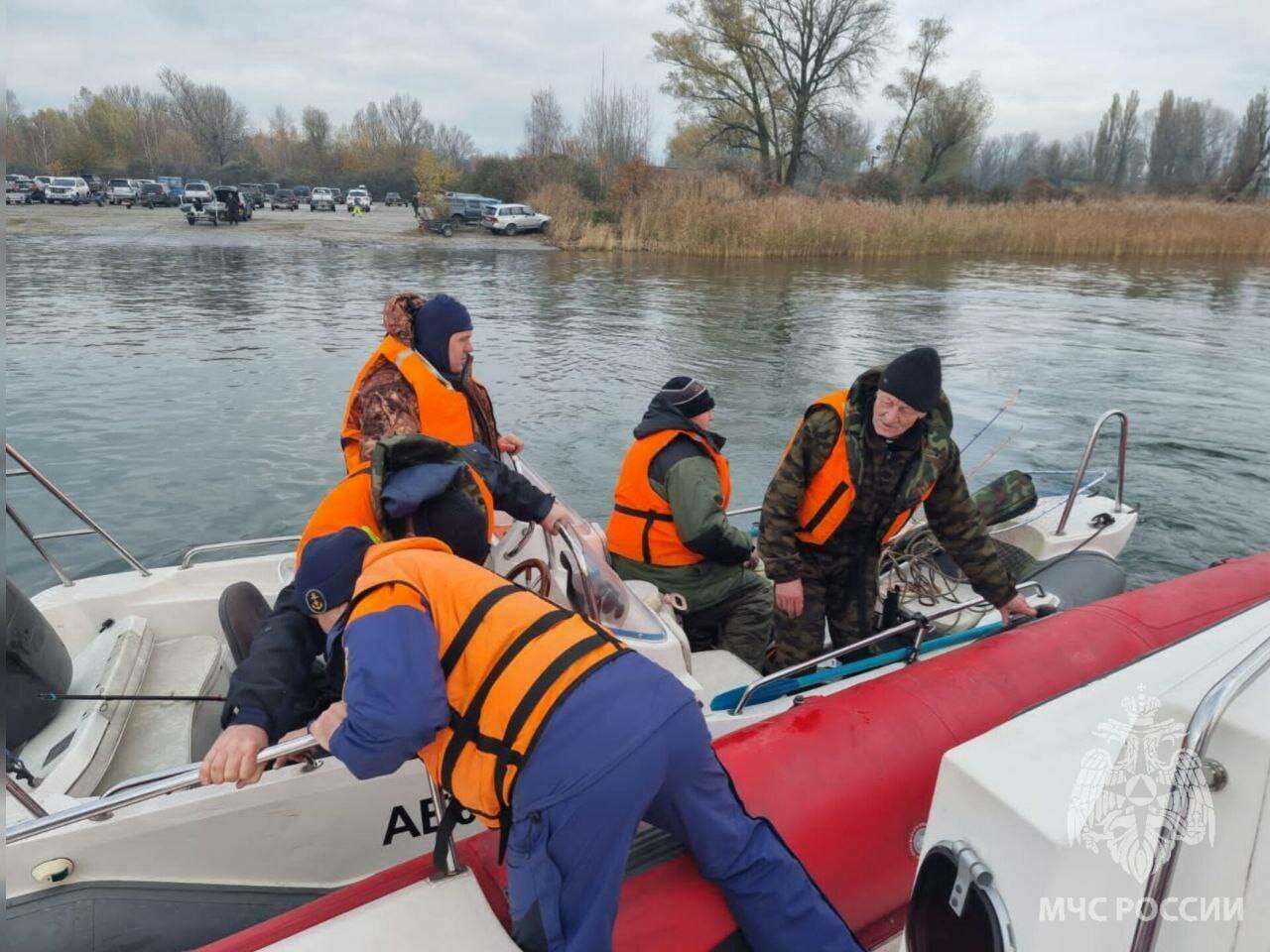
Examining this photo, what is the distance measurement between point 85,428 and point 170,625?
5709mm

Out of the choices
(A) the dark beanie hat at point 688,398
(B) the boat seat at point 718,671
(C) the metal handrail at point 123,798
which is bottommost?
(B) the boat seat at point 718,671

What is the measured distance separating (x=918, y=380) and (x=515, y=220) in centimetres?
3070

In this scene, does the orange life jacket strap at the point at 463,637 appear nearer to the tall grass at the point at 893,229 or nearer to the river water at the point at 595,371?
the river water at the point at 595,371

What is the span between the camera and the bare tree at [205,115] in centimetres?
6178

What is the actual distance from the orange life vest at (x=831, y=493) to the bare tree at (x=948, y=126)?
45.2m

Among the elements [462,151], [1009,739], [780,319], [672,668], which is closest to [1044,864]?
[1009,739]

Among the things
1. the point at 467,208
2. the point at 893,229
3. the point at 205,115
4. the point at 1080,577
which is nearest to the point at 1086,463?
the point at 1080,577

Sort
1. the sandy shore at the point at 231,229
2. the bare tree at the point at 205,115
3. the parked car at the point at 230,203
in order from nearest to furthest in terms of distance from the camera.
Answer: the sandy shore at the point at 231,229 → the parked car at the point at 230,203 → the bare tree at the point at 205,115

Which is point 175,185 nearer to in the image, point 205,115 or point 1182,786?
point 205,115

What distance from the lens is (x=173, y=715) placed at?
2.92 m

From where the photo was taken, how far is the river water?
679 centimetres

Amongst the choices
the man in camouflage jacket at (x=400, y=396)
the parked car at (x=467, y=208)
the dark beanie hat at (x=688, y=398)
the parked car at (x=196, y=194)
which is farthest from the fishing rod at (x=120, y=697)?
the parked car at (x=196, y=194)

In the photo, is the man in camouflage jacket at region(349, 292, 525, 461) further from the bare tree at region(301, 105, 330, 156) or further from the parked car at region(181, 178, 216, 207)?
the bare tree at region(301, 105, 330, 156)

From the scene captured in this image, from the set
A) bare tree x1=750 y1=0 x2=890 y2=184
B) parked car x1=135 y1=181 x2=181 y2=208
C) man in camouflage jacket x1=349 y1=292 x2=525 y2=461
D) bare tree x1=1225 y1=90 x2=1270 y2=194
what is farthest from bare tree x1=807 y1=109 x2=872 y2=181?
man in camouflage jacket x1=349 y1=292 x2=525 y2=461
